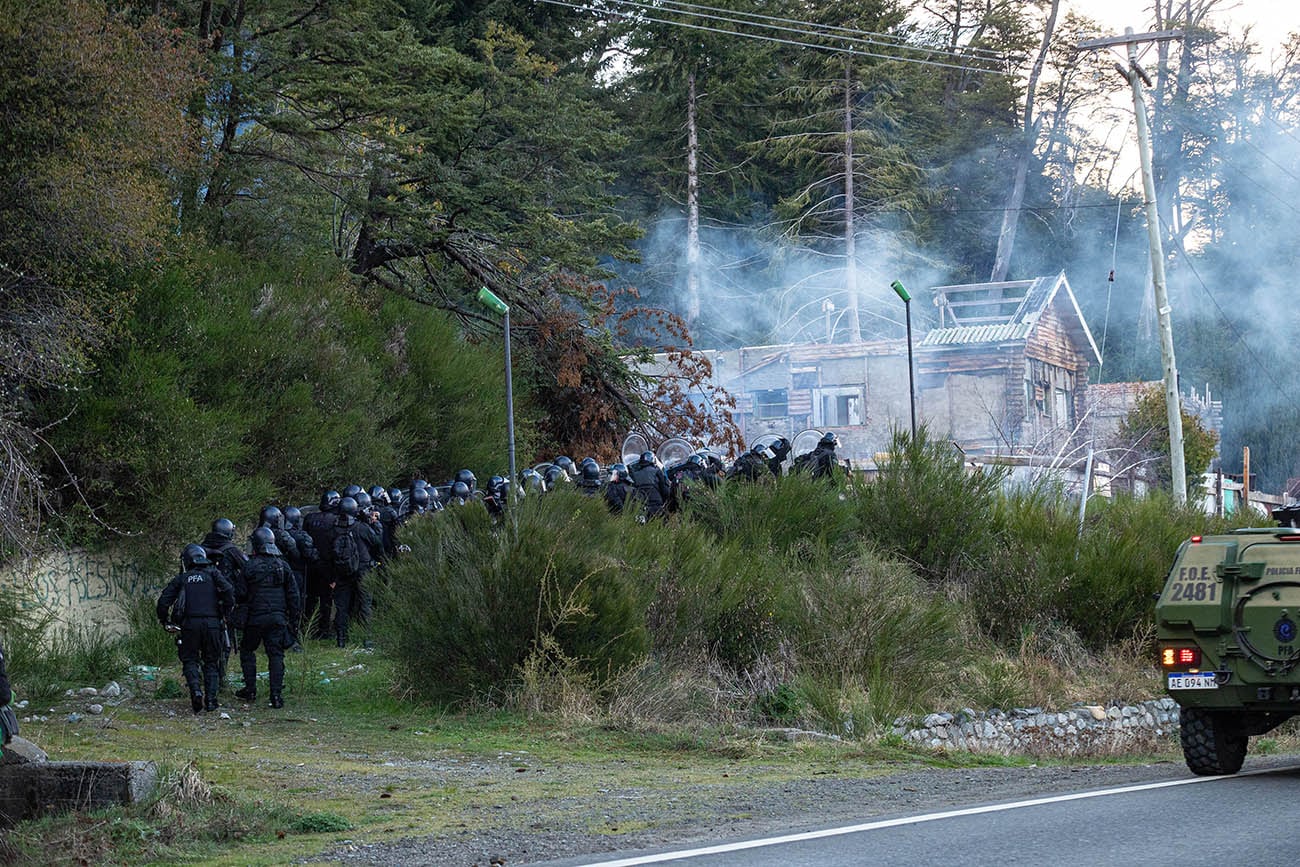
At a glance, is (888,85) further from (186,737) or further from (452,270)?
(186,737)

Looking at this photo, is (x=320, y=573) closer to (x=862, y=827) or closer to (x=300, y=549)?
(x=300, y=549)

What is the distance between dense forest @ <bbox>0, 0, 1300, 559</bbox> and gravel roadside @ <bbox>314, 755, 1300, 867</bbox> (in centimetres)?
1008

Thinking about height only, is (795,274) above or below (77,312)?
above

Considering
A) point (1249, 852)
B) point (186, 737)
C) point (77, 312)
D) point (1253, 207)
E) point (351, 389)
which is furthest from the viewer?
point (1253, 207)

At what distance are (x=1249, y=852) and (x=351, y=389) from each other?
64.2 feet

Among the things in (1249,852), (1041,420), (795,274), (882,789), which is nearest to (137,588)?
(882,789)

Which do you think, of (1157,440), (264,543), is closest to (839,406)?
(1157,440)

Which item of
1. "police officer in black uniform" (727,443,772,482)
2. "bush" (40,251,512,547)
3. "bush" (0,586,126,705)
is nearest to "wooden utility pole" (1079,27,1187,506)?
"police officer in black uniform" (727,443,772,482)

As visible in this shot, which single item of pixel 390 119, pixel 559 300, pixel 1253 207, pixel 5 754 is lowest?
pixel 5 754

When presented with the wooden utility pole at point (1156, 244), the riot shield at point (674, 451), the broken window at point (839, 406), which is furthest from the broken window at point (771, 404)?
the wooden utility pole at point (1156, 244)

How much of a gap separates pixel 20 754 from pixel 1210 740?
8.65 meters

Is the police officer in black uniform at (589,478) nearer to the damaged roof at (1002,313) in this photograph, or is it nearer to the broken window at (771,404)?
the broken window at (771,404)

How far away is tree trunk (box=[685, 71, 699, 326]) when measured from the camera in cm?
5119

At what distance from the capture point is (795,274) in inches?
2116
